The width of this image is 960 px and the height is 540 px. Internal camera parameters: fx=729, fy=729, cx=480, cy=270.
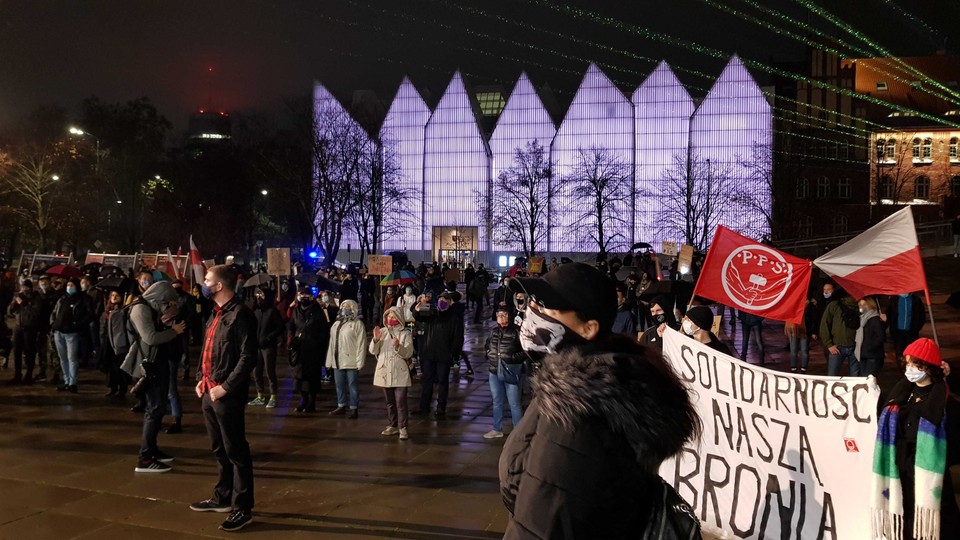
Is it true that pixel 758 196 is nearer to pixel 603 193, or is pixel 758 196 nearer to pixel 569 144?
pixel 603 193

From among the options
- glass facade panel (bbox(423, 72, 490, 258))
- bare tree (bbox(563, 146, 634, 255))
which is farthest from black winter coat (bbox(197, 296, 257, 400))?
glass facade panel (bbox(423, 72, 490, 258))

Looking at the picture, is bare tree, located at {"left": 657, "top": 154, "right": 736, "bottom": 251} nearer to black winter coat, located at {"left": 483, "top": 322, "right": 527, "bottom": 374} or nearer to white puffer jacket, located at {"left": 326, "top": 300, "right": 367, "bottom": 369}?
white puffer jacket, located at {"left": 326, "top": 300, "right": 367, "bottom": 369}

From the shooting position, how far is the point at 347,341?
9.79 metres

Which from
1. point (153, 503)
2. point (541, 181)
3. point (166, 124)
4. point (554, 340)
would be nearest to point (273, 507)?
point (153, 503)

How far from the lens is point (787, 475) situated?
4785 millimetres

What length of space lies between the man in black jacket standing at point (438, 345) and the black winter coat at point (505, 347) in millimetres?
1284

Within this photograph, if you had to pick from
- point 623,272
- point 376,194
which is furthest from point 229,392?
point 376,194

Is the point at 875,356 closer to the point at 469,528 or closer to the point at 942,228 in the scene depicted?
the point at 469,528

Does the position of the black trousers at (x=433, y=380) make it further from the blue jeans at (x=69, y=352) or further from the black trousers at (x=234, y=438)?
the blue jeans at (x=69, y=352)

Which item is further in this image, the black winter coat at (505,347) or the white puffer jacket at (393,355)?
the white puffer jacket at (393,355)

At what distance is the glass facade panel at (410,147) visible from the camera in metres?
62.1

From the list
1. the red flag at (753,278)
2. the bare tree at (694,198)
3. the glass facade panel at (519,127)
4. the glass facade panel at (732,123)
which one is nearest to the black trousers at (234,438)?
the red flag at (753,278)

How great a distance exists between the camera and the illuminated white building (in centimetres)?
5506

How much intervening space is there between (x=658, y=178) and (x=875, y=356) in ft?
158
